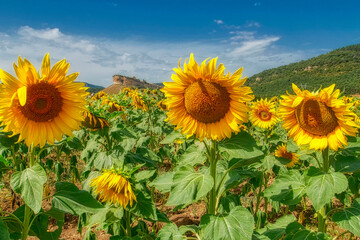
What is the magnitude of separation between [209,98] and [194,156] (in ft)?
1.60

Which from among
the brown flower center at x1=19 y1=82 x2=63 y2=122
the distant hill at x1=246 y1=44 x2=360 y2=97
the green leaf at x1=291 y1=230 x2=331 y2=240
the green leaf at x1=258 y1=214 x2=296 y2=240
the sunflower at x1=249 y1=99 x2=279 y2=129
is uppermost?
the distant hill at x1=246 y1=44 x2=360 y2=97

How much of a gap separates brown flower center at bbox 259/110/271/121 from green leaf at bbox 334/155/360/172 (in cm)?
224

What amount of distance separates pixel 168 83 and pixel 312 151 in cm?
137

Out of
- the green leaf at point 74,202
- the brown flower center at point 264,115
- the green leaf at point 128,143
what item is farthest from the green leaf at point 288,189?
the brown flower center at point 264,115

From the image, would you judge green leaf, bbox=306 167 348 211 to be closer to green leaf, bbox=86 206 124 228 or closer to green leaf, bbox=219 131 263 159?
green leaf, bbox=219 131 263 159

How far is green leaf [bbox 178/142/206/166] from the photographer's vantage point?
1.88 meters

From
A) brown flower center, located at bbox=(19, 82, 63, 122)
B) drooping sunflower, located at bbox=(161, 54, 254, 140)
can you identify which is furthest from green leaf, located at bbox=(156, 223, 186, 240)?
brown flower center, located at bbox=(19, 82, 63, 122)

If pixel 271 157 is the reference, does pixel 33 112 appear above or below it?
above

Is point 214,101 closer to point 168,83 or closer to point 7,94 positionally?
point 168,83

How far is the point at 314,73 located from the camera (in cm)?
6912

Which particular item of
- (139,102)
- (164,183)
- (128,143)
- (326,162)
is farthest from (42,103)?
(139,102)

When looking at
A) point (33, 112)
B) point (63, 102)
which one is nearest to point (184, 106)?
point (63, 102)

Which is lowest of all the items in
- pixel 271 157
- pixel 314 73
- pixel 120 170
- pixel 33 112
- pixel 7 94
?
pixel 271 157

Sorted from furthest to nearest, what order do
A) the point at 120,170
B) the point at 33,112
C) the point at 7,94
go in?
the point at 120,170, the point at 33,112, the point at 7,94
